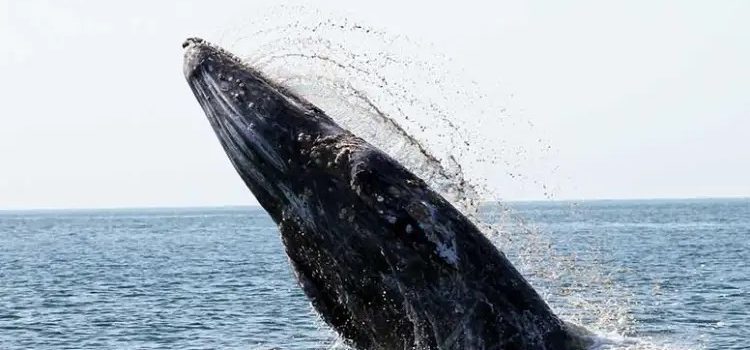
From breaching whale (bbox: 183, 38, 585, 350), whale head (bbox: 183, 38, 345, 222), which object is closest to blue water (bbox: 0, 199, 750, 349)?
breaching whale (bbox: 183, 38, 585, 350)

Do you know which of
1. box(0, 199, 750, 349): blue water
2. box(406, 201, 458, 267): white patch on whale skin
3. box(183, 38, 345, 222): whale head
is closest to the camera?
box(406, 201, 458, 267): white patch on whale skin

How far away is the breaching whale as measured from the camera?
7578 millimetres

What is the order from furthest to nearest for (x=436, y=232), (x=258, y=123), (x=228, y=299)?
(x=228, y=299) < (x=258, y=123) < (x=436, y=232)

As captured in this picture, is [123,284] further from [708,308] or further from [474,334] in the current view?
[474,334]

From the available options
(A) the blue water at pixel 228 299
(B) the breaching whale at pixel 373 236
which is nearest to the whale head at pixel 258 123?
(B) the breaching whale at pixel 373 236

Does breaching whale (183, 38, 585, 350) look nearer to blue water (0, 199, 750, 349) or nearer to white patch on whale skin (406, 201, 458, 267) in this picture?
white patch on whale skin (406, 201, 458, 267)

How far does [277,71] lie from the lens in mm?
8875

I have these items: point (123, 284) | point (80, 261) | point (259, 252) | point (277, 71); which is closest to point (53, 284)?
point (123, 284)

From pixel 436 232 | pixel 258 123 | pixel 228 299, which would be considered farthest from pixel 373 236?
pixel 228 299

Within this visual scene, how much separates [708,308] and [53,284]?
1187 inches

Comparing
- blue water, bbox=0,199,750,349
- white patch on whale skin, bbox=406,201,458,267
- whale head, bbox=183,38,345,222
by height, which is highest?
whale head, bbox=183,38,345,222

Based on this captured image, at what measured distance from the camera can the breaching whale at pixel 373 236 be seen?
7578 millimetres

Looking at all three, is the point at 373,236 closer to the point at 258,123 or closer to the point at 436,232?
the point at 436,232

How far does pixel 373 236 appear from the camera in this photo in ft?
25.0
